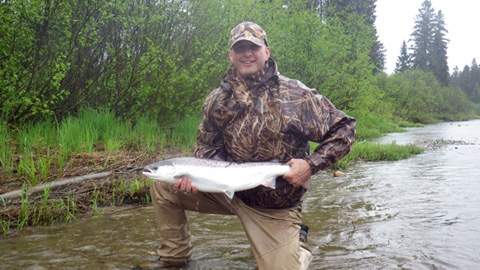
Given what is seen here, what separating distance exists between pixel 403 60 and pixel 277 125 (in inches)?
2819

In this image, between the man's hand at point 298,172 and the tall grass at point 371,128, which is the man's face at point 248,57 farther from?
the tall grass at point 371,128

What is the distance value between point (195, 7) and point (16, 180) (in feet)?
21.0

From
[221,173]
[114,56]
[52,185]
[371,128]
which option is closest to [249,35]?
Result: [221,173]

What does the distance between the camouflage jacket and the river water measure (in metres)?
0.97

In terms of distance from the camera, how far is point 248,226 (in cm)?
334

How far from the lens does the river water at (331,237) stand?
12.3 ft

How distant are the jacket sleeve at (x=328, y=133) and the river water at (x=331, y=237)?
3.84 feet

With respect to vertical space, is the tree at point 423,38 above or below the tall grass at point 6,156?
above

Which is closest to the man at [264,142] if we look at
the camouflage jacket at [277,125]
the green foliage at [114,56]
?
the camouflage jacket at [277,125]

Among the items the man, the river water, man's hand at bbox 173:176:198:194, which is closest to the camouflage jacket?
the man

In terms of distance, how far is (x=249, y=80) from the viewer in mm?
3408

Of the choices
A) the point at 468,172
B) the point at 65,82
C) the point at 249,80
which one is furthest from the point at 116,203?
the point at 468,172

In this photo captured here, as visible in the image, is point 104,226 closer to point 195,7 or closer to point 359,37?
point 195,7

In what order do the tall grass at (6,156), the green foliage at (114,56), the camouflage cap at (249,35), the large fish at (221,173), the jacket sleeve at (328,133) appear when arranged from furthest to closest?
the green foliage at (114,56)
the tall grass at (6,156)
the camouflage cap at (249,35)
the jacket sleeve at (328,133)
the large fish at (221,173)
